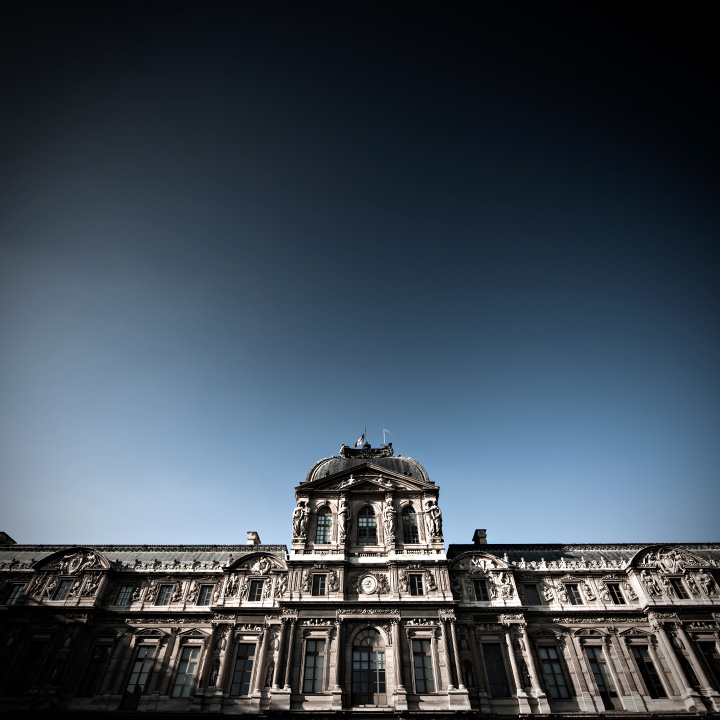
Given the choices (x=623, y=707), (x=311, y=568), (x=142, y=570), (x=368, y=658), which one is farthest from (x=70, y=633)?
(x=623, y=707)

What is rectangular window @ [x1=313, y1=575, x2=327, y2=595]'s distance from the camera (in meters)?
38.6

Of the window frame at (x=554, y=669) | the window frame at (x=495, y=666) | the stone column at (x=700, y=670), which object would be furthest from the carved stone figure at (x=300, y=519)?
the stone column at (x=700, y=670)

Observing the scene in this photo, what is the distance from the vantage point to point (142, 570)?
4303 cm

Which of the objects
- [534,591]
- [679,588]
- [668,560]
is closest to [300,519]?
[534,591]

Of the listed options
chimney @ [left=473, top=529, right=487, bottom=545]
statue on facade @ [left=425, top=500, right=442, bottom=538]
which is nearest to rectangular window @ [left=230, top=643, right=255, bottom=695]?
statue on facade @ [left=425, top=500, right=442, bottom=538]

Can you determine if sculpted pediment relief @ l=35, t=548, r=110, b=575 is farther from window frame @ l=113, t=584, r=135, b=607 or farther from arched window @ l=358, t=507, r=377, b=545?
arched window @ l=358, t=507, r=377, b=545

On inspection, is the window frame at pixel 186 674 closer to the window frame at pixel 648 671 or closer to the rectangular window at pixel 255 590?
the rectangular window at pixel 255 590

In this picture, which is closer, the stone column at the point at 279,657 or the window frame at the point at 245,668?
the stone column at the point at 279,657

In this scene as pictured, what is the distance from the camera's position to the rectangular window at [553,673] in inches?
1410

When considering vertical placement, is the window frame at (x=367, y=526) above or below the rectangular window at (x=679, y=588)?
above

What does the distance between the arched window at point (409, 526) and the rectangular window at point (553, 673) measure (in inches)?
536

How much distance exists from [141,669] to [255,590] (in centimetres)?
1074

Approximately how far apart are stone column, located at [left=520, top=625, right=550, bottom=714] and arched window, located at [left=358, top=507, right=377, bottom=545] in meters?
14.7

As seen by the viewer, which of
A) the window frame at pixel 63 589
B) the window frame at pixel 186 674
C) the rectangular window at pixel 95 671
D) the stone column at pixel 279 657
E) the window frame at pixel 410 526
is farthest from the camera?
the window frame at pixel 410 526
